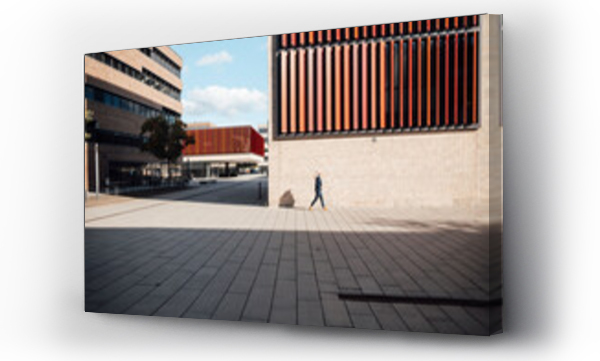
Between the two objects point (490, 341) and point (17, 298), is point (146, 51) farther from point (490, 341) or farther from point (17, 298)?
point (490, 341)

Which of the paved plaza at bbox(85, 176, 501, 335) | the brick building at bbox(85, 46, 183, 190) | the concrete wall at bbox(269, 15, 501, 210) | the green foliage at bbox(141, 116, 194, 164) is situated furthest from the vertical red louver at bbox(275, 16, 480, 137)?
the green foliage at bbox(141, 116, 194, 164)

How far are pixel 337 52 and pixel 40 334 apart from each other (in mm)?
6252

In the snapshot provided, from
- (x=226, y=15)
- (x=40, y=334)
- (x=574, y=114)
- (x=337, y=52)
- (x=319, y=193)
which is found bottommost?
(x=40, y=334)

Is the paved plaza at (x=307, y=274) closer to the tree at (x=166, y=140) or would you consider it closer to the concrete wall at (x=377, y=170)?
the concrete wall at (x=377, y=170)

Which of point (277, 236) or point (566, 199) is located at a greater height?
point (566, 199)

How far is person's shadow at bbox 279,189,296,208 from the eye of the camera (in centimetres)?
866

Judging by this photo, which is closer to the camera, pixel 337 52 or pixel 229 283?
pixel 229 283

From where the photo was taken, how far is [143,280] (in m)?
3.14

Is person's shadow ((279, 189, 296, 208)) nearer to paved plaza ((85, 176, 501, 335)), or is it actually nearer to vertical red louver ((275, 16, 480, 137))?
vertical red louver ((275, 16, 480, 137))

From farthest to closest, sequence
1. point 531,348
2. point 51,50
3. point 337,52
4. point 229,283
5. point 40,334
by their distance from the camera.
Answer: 1. point 337,52
2. point 51,50
3. point 229,283
4. point 40,334
5. point 531,348

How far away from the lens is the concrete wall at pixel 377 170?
6262 millimetres

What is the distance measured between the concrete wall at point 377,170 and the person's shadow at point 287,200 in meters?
0.08

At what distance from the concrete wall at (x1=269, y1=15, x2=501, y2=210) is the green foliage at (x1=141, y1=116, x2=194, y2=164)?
2900 millimetres

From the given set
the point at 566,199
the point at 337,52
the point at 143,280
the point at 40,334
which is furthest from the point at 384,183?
the point at 40,334
